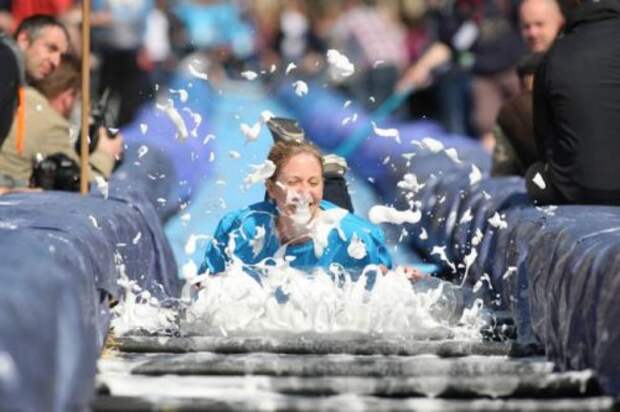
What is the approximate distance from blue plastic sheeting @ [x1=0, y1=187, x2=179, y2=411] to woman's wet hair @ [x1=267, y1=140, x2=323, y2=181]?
694 millimetres

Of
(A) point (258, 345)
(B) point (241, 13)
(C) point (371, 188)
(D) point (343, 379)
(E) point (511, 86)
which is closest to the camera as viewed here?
(D) point (343, 379)

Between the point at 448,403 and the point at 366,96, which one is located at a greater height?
the point at 366,96

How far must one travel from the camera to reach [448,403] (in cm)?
635

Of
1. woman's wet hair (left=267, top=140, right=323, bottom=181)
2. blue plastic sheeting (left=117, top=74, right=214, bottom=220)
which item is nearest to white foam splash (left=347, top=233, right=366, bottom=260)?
woman's wet hair (left=267, top=140, right=323, bottom=181)

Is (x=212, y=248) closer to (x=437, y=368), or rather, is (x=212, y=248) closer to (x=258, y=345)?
(x=258, y=345)

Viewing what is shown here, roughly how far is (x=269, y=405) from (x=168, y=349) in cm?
146

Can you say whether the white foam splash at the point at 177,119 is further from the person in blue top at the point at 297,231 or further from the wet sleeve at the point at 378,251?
the wet sleeve at the point at 378,251

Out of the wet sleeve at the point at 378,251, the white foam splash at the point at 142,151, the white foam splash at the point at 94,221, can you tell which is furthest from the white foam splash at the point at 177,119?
the white foam splash at the point at 142,151

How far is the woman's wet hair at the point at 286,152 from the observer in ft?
28.6

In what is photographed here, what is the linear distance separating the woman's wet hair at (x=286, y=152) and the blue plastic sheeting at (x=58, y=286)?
0.69m

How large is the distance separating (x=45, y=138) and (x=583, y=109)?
2.93 metres

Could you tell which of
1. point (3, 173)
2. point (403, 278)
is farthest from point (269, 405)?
point (3, 173)

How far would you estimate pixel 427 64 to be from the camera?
19469mm

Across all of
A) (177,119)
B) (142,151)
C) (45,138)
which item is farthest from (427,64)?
(177,119)
